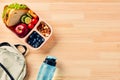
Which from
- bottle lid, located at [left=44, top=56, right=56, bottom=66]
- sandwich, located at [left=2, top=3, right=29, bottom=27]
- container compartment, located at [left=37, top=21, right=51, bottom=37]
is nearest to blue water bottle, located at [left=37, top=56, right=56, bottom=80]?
bottle lid, located at [left=44, top=56, right=56, bottom=66]

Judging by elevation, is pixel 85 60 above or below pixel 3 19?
below

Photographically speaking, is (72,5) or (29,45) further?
(72,5)

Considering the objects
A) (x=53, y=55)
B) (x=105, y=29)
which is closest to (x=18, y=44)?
(x=53, y=55)

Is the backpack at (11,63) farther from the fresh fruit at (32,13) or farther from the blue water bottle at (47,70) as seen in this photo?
the fresh fruit at (32,13)

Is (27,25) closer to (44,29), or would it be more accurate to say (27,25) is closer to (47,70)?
A: (44,29)

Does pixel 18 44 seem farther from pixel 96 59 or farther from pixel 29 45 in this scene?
pixel 96 59

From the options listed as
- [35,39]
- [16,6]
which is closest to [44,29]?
[35,39]

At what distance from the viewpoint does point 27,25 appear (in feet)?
5.06

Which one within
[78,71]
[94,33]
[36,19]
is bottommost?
[78,71]

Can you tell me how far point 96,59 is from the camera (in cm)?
156

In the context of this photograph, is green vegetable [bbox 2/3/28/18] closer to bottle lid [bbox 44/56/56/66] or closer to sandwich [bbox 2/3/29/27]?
sandwich [bbox 2/3/29/27]

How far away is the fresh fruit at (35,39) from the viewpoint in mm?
1524

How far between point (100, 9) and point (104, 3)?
39 mm

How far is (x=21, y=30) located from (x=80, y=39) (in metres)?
0.29
